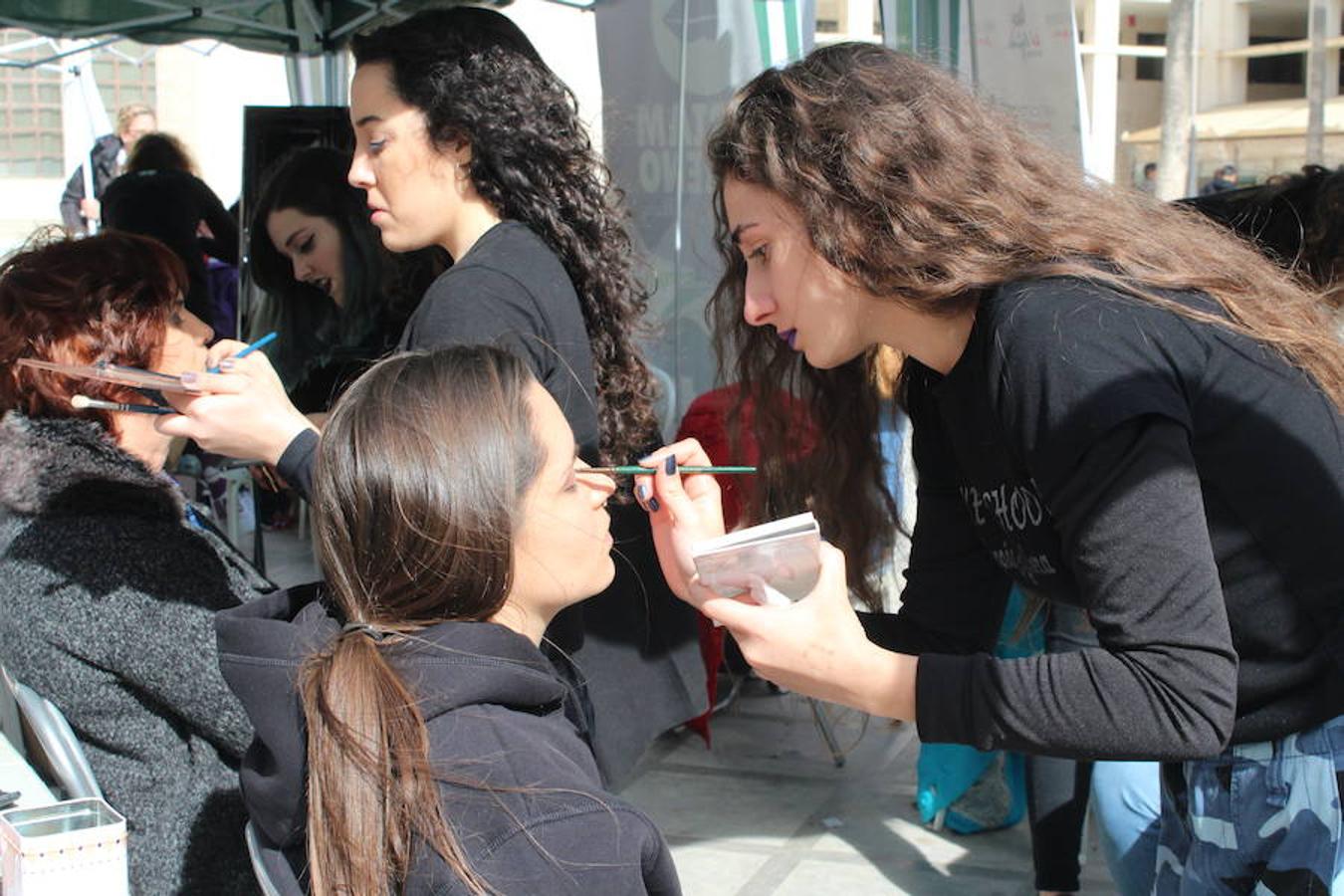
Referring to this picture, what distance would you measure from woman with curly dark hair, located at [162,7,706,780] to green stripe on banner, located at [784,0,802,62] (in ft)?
6.67

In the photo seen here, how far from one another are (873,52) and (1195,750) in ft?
2.59

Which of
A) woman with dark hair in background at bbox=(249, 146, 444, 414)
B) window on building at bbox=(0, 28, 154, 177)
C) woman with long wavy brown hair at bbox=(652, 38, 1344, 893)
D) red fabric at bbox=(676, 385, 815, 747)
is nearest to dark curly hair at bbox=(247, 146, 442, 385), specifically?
woman with dark hair in background at bbox=(249, 146, 444, 414)

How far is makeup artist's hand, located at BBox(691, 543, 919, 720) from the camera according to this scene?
1.31 m

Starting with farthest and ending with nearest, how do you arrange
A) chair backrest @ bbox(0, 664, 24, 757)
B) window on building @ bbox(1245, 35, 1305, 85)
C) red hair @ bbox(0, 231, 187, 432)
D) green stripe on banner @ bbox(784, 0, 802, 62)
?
window on building @ bbox(1245, 35, 1305, 85) < green stripe on banner @ bbox(784, 0, 802, 62) < chair backrest @ bbox(0, 664, 24, 757) < red hair @ bbox(0, 231, 187, 432)

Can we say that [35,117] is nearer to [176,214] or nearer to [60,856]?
[176,214]

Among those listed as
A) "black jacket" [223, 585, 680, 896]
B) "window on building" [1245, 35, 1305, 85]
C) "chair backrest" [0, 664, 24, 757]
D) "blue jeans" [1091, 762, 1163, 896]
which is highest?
"window on building" [1245, 35, 1305, 85]

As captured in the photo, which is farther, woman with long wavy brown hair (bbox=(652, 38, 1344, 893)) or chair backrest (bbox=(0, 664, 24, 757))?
chair backrest (bbox=(0, 664, 24, 757))

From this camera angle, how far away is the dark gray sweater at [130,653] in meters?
1.84

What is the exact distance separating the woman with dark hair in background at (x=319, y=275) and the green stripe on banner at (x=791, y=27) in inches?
54.3

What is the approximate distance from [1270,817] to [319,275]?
2946mm

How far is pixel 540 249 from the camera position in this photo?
2135 millimetres

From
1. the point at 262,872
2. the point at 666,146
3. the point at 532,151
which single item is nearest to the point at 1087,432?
the point at 262,872

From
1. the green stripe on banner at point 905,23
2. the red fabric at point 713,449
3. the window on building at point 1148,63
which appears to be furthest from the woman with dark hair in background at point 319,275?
the window on building at point 1148,63

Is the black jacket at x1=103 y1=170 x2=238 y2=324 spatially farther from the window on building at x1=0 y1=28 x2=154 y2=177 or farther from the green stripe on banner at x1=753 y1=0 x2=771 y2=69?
the window on building at x1=0 y1=28 x2=154 y2=177
